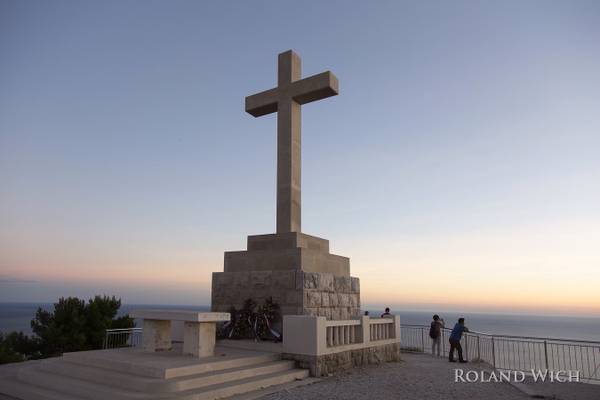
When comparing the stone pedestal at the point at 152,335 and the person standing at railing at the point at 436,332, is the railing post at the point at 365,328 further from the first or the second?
the stone pedestal at the point at 152,335

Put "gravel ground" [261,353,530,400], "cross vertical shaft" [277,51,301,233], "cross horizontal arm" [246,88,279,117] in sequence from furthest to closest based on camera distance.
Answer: "cross horizontal arm" [246,88,279,117] < "cross vertical shaft" [277,51,301,233] < "gravel ground" [261,353,530,400]

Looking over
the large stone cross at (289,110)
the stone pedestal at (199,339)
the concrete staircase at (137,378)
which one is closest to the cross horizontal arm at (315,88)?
the large stone cross at (289,110)

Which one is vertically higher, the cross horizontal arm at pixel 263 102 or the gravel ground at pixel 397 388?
the cross horizontal arm at pixel 263 102

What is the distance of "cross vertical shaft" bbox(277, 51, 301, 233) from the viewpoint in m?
11.4

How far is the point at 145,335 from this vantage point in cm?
888

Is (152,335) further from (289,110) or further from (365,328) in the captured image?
(289,110)

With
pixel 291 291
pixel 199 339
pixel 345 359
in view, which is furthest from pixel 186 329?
pixel 345 359

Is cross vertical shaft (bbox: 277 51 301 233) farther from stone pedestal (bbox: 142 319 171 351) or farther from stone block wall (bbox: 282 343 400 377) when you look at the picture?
stone pedestal (bbox: 142 319 171 351)

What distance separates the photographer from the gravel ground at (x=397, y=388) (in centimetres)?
716

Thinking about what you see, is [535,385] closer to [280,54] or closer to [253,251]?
[253,251]

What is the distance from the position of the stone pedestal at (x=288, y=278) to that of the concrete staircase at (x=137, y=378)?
2.29m

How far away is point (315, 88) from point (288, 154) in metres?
1.90

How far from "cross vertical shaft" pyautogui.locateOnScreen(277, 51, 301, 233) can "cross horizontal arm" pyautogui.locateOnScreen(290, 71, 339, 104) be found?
242 millimetres

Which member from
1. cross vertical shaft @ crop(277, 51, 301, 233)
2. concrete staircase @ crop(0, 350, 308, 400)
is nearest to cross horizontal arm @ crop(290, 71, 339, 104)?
cross vertical shaft @ crop(277, 51, 301, 233)
